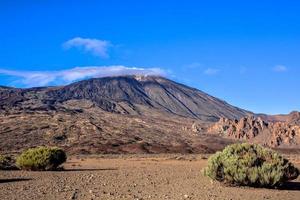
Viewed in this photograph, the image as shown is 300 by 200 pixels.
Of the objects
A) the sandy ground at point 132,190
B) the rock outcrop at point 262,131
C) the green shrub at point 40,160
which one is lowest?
the sandy ground at point 132,190

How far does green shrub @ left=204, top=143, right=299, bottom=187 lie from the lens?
64.2 feet

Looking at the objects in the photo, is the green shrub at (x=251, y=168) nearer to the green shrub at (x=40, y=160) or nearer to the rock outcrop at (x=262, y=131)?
the green shrub at (x=40, y=160)

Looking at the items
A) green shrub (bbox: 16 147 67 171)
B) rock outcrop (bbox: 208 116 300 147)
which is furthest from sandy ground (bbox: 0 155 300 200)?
rock outcrop (bbox: 208 116 300 147)

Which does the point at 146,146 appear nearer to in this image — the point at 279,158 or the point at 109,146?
the point at 109,146

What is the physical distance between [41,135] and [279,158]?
78.7 metres

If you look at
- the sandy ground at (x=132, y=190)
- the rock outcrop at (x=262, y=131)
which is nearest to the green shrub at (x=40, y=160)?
the sandy ground at (x=132, y=190)

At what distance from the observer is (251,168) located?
19.5 metres

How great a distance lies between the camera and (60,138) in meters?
94.6

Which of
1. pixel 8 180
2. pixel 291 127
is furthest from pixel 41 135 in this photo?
pixel 8 180

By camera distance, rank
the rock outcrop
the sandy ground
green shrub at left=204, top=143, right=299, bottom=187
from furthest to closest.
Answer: the rock outcrop < green shrub at left=204, top=143, right=299, bottom=187 < the sandy ground

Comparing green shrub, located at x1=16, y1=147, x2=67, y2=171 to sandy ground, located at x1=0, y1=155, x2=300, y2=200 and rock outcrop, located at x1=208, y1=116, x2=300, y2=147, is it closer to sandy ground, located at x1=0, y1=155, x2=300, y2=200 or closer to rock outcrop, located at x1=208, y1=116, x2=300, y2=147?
sandy ground, located at x1=0, y1=155, x2=300, y2=200

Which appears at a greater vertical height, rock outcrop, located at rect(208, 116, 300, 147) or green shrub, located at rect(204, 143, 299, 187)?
rock outcrop, located at rect(208, 116, 300, 147)

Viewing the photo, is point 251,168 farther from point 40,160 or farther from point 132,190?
point 40,160

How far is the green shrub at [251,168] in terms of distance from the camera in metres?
19.6
